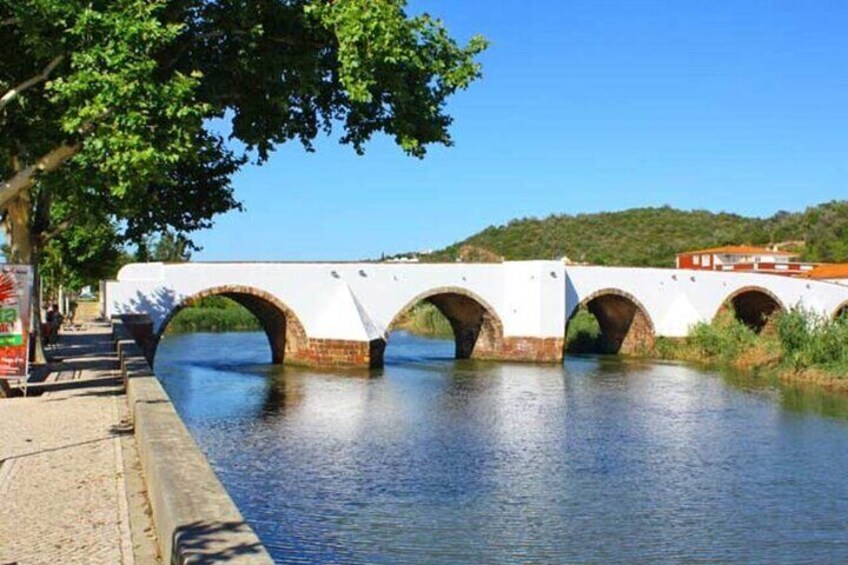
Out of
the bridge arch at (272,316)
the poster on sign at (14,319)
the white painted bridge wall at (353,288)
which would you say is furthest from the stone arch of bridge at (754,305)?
the poster on sign at (14,319)

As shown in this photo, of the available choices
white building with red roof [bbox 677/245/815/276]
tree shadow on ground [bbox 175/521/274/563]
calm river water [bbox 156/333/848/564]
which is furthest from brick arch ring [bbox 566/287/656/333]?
tree shadow on ground [bbox 175/521/274/563]

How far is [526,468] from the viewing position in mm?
13969

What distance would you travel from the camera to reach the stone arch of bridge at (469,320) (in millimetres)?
32906

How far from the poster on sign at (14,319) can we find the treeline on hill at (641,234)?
68.9 metres

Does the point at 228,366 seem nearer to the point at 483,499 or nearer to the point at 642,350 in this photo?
→ the point at 642,350

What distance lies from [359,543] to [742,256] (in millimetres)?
58255

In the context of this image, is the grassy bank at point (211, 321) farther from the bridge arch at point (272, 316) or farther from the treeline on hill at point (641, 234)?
the treeline on hill at point (641, 234)

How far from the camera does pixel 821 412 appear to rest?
20.7 meters

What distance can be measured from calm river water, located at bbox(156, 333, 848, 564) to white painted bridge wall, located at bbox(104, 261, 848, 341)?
3478 millimetres

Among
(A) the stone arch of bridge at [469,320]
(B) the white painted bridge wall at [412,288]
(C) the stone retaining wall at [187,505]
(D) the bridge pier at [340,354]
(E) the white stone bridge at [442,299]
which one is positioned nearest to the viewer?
(C) the stone retaining wall at [187,505]

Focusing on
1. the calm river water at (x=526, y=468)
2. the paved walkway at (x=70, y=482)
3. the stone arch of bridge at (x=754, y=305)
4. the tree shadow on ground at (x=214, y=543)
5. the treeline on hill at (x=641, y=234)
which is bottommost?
the calm river water at (x=526, y=468)

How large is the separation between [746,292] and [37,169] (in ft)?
114

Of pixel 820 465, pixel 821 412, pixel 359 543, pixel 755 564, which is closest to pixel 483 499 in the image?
pixel 359 543

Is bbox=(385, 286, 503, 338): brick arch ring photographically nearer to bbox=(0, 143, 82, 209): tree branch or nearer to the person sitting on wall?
the person sitting on wall
